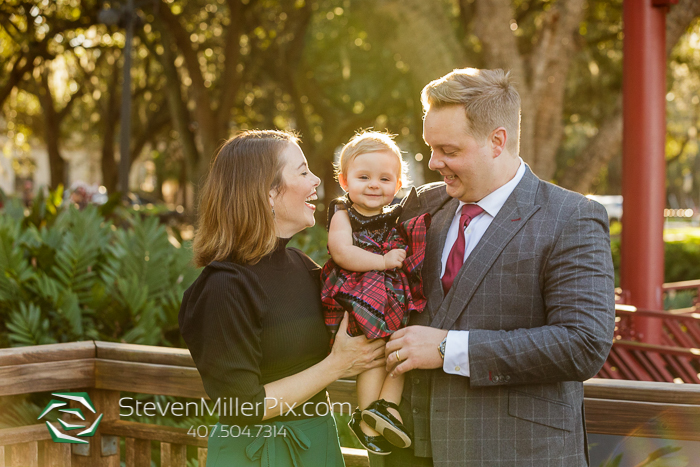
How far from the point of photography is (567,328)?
2137 mm

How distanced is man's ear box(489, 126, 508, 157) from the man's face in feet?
0.08

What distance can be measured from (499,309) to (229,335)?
0.95 metres

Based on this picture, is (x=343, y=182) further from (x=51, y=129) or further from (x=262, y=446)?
(x=51, y=129)

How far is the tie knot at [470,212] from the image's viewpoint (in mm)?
2496

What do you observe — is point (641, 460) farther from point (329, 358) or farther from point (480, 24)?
point (480, 24)

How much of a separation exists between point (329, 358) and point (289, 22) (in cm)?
1481

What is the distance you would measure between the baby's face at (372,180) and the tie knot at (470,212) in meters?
0.32

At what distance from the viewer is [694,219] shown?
49156 mm

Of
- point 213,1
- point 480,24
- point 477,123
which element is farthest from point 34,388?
point 213,1

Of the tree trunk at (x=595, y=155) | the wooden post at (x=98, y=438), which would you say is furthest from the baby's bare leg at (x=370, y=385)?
the tree trunk at (x=595, y=155)

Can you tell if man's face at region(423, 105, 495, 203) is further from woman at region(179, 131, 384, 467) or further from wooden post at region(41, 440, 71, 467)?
wooden post at region(41, 440, 71, 467)

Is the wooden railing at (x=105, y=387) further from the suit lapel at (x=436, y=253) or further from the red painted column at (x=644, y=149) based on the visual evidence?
the red painted column at (x=644, y=149)

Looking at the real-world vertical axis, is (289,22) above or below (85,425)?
above

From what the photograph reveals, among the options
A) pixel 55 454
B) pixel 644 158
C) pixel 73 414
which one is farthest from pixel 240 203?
pixel 644 158
